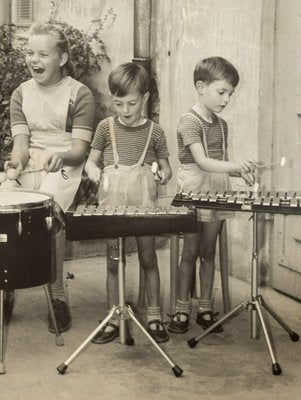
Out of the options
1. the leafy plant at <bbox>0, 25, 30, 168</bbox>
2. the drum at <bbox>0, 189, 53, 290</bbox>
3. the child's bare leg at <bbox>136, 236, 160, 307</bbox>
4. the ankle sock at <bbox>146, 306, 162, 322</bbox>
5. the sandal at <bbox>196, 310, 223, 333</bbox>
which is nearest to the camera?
the drum at <bbox>0, 189, 53, 290</bbox>

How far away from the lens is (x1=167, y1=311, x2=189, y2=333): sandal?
16.3 feet

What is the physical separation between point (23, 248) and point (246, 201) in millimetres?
1159

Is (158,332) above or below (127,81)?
below

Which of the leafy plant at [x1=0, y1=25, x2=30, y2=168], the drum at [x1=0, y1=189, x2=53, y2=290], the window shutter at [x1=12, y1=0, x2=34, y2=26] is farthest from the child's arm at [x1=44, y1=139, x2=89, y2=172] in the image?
the window shutter at [x1=12, y1=0, x2=34, y2=26]

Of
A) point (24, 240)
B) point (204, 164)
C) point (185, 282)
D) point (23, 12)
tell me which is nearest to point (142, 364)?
point (185, 282)

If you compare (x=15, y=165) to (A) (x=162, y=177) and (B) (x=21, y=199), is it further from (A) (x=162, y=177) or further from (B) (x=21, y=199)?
(A) (x=162, y=177)

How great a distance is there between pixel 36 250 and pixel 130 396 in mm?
893

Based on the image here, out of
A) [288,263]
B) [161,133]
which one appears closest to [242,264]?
[288,263]

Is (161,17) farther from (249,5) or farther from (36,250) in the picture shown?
(36,250)

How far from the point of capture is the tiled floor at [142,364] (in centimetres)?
410

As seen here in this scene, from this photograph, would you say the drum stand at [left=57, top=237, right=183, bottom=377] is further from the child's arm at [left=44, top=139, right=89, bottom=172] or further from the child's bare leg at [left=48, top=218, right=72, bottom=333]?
the child's arm at [left=44, top=139, right=89, bottom=172]

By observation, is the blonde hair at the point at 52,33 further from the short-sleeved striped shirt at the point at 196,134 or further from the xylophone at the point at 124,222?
the xylophone at the point at 124,222

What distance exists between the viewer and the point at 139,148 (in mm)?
4754

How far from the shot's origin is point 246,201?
4.28 m
